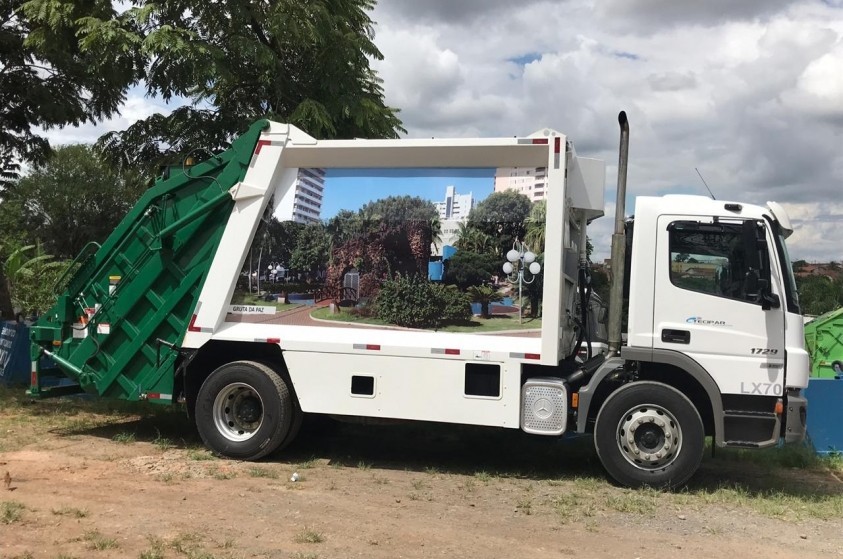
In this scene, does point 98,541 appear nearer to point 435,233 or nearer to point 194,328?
point 194,328

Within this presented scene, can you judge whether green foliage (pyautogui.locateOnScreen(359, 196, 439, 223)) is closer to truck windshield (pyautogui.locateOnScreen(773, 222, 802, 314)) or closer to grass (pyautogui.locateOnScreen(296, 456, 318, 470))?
grass (pyautogui.locateOnScreen(296, 456, 318, 470))

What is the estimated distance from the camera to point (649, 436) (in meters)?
6.37

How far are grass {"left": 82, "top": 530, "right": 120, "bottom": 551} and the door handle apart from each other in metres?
4.72

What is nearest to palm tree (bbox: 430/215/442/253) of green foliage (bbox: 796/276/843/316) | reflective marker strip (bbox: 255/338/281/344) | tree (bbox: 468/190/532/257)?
tree (bbox: 468/190/532/257)

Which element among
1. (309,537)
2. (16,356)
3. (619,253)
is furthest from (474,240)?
(16,356)

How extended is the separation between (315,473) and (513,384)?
6.87 feet

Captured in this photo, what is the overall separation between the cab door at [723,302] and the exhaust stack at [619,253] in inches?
13.3

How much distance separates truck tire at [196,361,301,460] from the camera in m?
6.95

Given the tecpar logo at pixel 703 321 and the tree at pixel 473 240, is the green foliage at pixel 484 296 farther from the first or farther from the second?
the tecpar logo at pixel 703 321

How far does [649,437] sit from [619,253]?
1.71 meters

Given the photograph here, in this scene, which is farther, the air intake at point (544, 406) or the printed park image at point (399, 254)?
the printed park image at point (399, 254)

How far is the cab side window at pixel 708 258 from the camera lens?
6340 millimetres

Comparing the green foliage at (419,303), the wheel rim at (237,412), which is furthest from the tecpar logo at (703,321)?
the wheel rim at (237,412)

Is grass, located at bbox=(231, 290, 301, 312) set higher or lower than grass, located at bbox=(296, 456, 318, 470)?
higher
